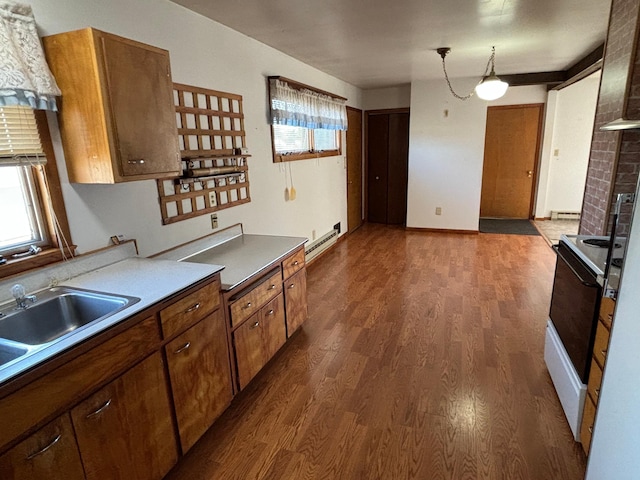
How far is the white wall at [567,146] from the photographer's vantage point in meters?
6.01

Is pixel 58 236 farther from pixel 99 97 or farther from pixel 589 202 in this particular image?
pixel 589 202

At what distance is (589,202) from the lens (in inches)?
111

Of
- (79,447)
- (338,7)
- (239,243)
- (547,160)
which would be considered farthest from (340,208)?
(79,447)

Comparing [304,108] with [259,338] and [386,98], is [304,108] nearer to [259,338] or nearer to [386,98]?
[259,338]

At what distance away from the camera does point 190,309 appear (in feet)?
5.48

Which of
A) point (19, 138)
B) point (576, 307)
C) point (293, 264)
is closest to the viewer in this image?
point (19, 138)

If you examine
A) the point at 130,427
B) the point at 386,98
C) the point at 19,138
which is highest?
the point at 386,98

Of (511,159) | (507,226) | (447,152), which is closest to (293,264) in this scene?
(447,152)

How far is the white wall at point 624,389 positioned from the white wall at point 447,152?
16.8 ft

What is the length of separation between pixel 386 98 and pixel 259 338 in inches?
205

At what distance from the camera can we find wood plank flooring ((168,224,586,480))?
173cm

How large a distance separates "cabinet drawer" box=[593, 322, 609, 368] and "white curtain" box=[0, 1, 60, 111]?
8.34 feet

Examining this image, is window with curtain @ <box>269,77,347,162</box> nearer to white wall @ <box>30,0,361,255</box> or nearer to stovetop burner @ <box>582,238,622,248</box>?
white wall @ <box>30,0,361,255</box>

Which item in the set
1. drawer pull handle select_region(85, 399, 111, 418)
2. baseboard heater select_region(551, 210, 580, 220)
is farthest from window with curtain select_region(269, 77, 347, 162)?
baseboard heater select_region(551, 210, 580, 220)
